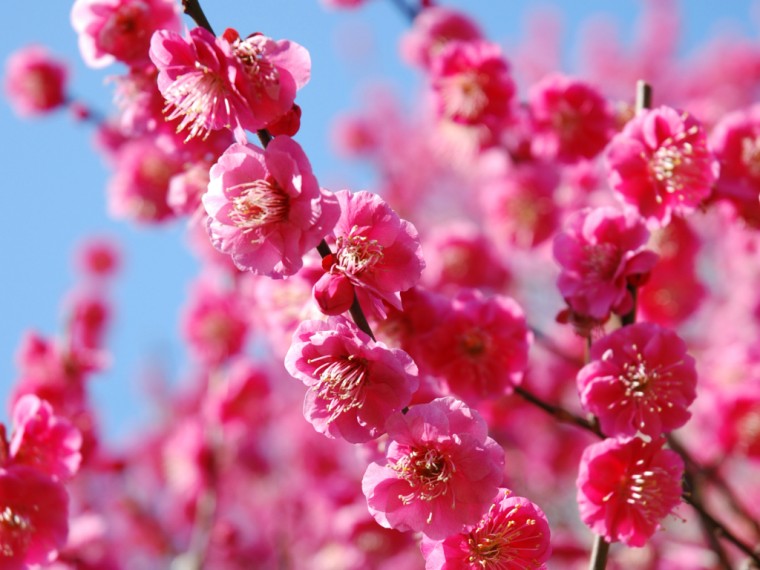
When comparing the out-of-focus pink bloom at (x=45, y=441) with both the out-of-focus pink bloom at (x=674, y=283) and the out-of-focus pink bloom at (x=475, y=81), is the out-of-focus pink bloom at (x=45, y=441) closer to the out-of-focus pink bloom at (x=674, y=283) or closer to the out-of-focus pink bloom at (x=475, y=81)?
the out-of-focus pink bloom at (x=475, y=81)

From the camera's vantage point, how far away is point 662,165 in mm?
1523

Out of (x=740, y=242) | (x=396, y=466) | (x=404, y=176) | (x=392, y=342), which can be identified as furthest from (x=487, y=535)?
(x=404, y=176)

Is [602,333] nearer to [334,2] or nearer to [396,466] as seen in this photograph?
[396,466]

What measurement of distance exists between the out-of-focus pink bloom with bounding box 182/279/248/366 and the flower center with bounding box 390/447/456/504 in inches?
83.7

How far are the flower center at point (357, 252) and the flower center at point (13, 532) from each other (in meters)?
0.77

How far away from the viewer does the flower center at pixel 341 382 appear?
3.80ft

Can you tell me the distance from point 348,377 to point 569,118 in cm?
123

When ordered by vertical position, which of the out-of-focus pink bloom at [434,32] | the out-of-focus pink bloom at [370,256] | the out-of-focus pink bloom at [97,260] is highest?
the out-of-focus pink bloom at [434,32]

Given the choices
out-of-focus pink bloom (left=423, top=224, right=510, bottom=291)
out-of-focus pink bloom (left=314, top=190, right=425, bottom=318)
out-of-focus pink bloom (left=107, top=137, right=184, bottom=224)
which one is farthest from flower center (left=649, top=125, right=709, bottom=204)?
out-of-focus pink bloom (left=107, top=137, right=184, bottom=224)

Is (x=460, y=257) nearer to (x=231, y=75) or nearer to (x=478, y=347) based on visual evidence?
(x=478, y=347)

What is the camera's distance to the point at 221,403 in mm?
3035

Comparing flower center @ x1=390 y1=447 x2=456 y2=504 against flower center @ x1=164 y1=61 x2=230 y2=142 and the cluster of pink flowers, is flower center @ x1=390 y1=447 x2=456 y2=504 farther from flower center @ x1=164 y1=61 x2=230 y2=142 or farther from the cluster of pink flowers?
flower center @ x1=164 y1=61 x2=230 y2=142

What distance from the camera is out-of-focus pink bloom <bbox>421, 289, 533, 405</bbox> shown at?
155cm

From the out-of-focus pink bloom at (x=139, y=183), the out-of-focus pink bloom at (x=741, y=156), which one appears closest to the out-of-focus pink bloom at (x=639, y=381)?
the out-of-focus pink bloom at (x=741, y=156)
